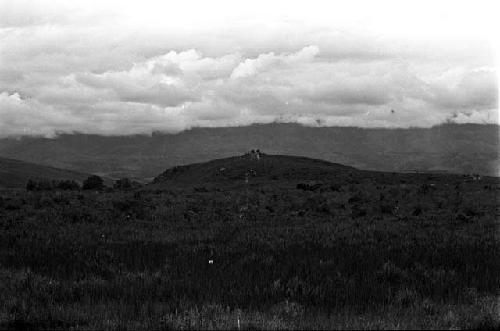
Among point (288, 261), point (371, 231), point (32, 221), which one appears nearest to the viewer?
point (288, 261)

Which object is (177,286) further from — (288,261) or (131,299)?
(288,261)

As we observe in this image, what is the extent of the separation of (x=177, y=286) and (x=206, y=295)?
0.82 metres

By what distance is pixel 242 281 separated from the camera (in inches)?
392

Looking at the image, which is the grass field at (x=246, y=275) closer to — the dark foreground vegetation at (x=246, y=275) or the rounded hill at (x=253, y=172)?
the dark foreground vegetation at (x=246, y=275)

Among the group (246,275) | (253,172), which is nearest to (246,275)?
(246,275)

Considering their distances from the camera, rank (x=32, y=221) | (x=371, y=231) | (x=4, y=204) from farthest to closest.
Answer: (x=4, y=204)
(x=32, y=221)
(x=371, y=231)

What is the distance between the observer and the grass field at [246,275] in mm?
7719

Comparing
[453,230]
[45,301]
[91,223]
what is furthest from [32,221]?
[453,230]

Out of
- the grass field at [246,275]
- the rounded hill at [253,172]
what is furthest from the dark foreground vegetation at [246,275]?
the rounded hill at [253,172]

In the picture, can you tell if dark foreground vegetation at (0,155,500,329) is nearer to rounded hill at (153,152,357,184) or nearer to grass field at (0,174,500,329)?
grass field at (0,174,500,329)

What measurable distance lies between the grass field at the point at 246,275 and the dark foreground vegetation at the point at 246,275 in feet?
0.10

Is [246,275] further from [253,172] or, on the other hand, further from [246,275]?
[253,172]

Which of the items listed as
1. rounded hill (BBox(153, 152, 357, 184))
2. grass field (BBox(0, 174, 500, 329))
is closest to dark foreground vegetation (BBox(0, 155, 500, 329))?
grass field (BBox(0, 174, 500, 329))

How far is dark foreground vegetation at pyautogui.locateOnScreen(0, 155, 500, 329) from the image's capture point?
25.3ft
